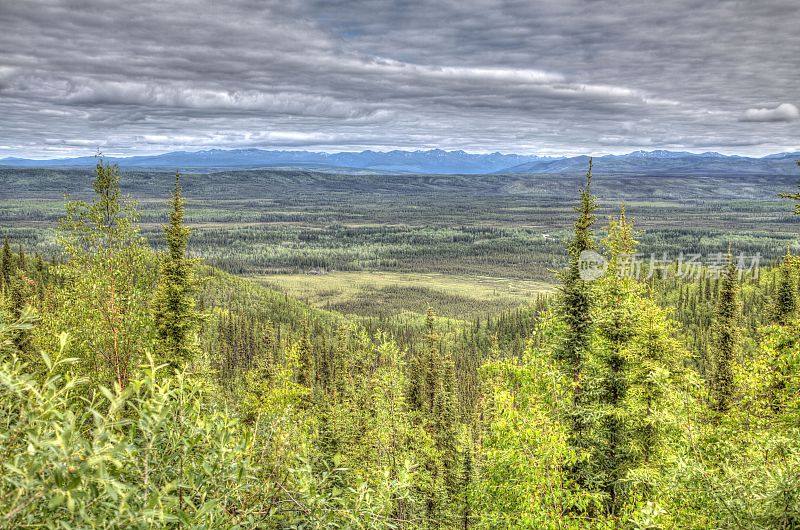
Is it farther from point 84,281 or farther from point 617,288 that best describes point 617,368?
point 84,281

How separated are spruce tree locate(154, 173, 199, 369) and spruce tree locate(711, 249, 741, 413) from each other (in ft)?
99.8

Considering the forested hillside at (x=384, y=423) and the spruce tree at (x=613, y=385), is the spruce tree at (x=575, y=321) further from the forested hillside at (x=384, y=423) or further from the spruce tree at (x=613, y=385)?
the spruce tree at (x=613, y=385)

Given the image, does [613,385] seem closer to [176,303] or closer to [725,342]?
[176,303]

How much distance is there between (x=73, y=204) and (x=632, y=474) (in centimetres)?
1800

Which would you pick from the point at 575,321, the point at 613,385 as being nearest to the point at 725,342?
the point at 575,321

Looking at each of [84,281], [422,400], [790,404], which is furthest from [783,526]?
[422,400]

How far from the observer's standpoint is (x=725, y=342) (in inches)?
1441

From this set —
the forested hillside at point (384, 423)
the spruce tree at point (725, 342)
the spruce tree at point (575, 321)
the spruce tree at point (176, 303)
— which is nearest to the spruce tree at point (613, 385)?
the forested hillside at point (384, 423)

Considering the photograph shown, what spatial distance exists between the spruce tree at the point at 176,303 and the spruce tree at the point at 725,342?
30.4m

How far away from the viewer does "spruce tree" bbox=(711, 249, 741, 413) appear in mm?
33628

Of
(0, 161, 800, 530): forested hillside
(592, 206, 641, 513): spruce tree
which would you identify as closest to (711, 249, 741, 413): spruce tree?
(0, 161, 800, 530): forested hillside

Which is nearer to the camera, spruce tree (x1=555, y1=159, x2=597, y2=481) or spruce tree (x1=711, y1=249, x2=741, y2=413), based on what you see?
spruce tree (x1=555, y1=159, x2=597, y2=481)

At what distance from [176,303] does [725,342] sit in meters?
34.7

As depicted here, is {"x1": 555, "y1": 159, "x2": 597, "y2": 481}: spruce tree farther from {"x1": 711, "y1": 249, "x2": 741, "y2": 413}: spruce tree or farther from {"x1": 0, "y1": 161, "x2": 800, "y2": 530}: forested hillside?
{"x1": 711, "y1": 249, "x2": 741, "y2": 413}: spruce tree
